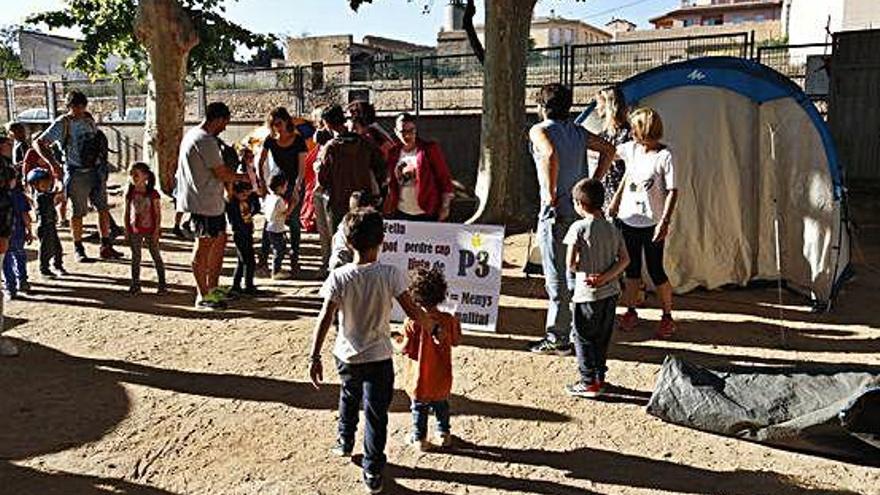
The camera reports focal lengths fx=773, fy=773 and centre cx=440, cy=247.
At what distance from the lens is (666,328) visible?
6012 mm

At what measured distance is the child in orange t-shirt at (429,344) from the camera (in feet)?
12.8

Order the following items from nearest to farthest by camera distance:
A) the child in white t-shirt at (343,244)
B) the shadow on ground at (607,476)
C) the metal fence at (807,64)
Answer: the shadow on ground at (607,476) → the child in white t-shirt at (343,244) → the metal fence at (807,64)

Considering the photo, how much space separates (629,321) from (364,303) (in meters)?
3.25

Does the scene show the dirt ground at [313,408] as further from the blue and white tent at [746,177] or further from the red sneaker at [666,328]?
the blue and white tent at [746,177]

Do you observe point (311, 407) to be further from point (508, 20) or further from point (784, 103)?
point (508, 20)

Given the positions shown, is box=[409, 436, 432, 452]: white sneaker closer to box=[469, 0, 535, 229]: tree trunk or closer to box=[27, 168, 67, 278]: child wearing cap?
box=[27, 168, 67, 278]: child wearing cap

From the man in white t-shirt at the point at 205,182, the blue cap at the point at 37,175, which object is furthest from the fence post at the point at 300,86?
the man in white t-shirt at the point at 205,182

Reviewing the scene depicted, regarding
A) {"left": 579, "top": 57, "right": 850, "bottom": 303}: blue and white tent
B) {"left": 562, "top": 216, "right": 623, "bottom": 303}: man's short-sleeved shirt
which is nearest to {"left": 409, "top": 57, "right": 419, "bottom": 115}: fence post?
{"left": 579, "top": 57, "right": 850, "bottom": 303}: blue and white tent

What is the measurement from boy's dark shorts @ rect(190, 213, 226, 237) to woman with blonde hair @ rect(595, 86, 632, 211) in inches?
129

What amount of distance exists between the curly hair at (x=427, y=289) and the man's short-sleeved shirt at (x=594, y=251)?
1143 millimetres

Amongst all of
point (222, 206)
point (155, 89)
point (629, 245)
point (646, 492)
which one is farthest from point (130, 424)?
A: point (155, 89)

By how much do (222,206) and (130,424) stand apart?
2.51 meters

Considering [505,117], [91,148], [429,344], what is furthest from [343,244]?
[505,117]

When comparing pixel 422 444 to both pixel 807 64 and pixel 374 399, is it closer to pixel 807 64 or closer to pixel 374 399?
pixel 374 399
